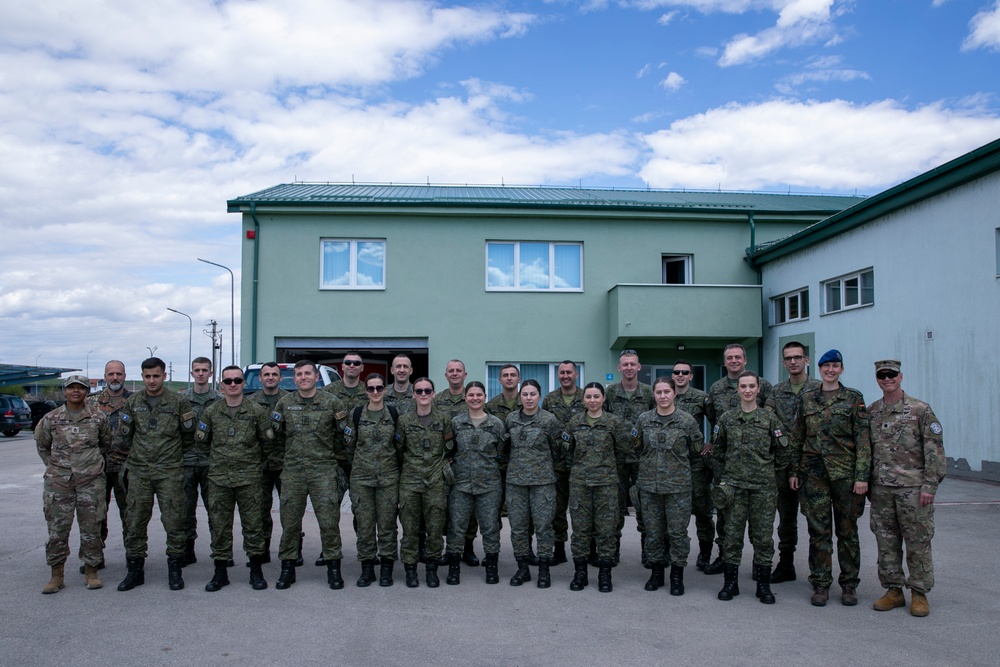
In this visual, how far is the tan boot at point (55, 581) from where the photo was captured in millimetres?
6066

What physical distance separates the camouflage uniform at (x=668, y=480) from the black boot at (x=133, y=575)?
13.9 feet

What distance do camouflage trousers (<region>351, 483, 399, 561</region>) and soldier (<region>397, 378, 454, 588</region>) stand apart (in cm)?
8

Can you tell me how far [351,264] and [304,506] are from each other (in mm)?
11390

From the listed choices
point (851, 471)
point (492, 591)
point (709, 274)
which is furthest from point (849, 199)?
point (492, 591)

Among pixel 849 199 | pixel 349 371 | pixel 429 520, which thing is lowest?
pixel 429 520

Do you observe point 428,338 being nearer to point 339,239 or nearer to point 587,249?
point 339,239

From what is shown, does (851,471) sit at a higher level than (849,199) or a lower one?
lower

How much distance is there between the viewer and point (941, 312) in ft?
39.8

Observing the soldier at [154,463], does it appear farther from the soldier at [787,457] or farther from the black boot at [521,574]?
the soldier at [787,457]

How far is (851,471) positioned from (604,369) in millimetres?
11573

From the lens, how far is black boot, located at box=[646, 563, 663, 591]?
20.4 feet

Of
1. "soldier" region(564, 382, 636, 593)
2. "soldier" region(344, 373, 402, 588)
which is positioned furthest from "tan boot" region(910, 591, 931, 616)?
"soldier" region(344, 373, 402, 588)

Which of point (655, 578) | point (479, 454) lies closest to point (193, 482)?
point (479, 454)

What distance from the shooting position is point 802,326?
640 inches
